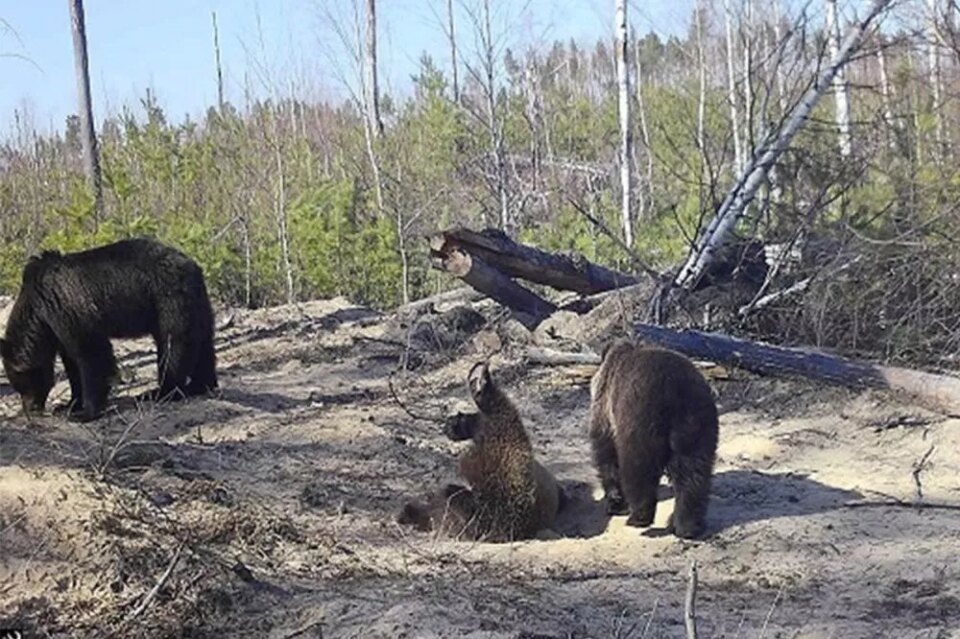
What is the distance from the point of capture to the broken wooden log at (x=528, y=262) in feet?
40.8

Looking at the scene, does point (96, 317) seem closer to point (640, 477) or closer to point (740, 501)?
point (640, 477)

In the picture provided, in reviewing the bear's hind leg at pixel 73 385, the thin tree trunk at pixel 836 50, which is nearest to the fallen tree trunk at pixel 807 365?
the thin tree trunk at pixel 836 50

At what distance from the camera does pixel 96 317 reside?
10.8 metres

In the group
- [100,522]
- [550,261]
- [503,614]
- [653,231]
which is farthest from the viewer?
[653,231]

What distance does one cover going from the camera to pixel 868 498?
27.2 ft

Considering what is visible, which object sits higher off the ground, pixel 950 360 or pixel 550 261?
pixel 550 261

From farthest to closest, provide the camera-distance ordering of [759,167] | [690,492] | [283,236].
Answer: [283,236], [759,167], [690,492]

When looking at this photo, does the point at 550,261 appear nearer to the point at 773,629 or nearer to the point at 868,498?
the point at 868,498

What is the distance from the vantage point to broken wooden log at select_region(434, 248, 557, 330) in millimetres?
12406

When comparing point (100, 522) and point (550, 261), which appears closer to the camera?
point (100, 522)

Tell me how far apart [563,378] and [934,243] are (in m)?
3.77

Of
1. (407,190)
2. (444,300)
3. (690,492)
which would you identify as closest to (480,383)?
(690,492)

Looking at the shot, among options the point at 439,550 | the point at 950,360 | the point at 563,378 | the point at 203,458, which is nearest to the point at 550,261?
the point at 563,378

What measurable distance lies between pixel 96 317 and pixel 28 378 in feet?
2.77
